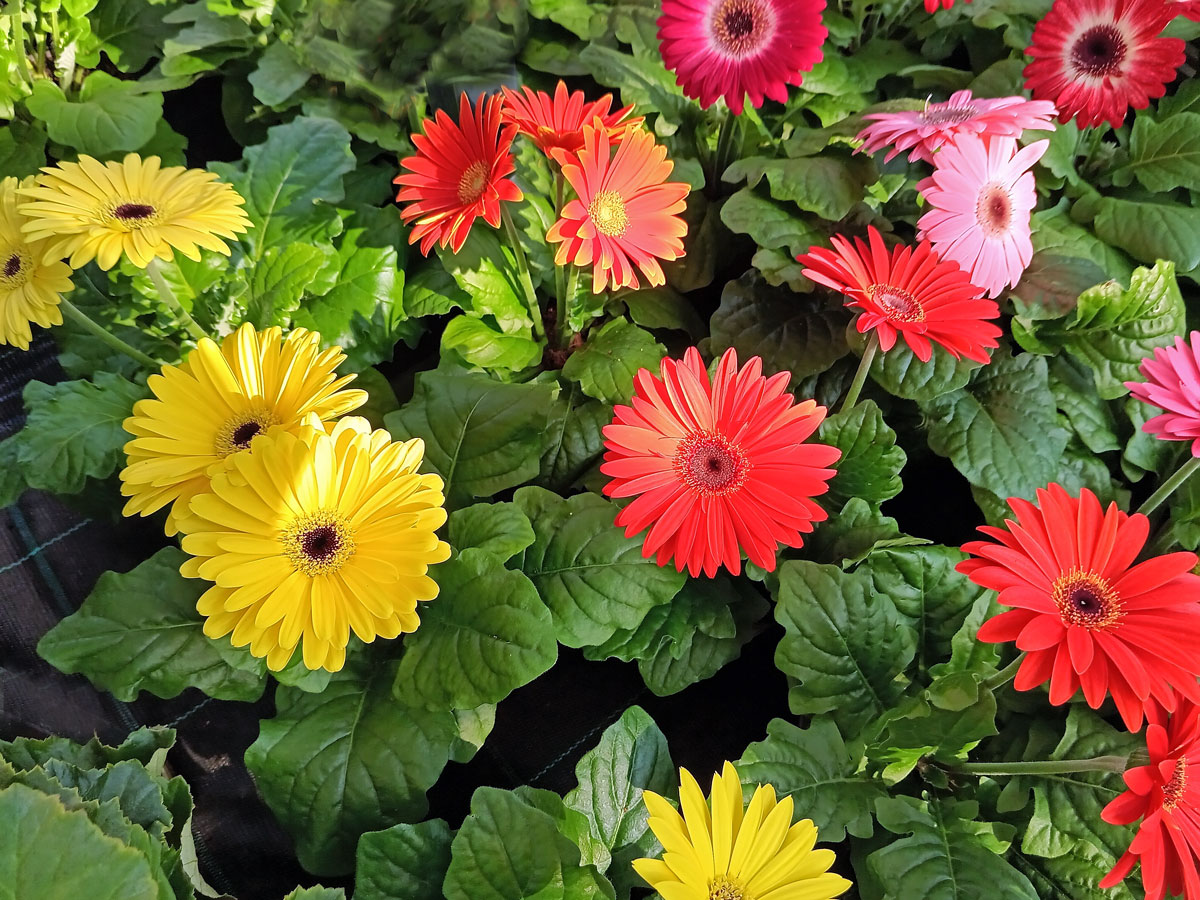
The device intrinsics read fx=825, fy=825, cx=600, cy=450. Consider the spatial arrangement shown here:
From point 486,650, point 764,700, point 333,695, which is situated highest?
point 764,700

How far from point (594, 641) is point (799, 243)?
0.55m

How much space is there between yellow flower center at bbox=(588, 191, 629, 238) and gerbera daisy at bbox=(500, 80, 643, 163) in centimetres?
6

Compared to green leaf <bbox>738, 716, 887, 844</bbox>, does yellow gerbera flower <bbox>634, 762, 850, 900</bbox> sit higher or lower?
lower

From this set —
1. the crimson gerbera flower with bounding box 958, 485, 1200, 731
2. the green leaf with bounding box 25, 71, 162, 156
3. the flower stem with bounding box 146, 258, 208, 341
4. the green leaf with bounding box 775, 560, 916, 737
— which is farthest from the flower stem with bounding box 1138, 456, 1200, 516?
the green leaf with bounding box 25, 71, 162, 156

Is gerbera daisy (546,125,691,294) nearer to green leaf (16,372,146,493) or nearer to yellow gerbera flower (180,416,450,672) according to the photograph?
yellow gerbera flower (180,416,450,672)

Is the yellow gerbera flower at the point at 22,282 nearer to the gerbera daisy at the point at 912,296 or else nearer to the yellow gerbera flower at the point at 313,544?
the yellow gerbera flower at the point at 313,544

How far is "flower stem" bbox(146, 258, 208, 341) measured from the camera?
2.89 feet

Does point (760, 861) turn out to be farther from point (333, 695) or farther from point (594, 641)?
point (333, 695)

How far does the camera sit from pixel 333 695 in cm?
83

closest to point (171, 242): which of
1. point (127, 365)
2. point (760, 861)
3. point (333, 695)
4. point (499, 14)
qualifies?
point (127, 365)

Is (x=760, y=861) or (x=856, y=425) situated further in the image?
(x=856, y=425)

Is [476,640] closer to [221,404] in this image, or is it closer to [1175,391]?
[221,404]

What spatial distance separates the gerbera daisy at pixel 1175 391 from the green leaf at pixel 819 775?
0.39 m

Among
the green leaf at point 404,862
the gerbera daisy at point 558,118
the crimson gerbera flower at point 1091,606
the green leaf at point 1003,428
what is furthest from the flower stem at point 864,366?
the green leaf at point 404,862
